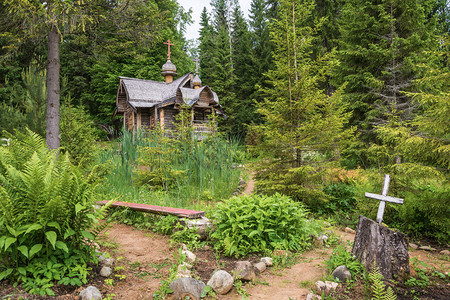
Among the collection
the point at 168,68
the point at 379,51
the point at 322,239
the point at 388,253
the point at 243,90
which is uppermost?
the point at 168,68

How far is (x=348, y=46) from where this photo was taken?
10750 mm

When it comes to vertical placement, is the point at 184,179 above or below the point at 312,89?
below

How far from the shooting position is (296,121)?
5.66m

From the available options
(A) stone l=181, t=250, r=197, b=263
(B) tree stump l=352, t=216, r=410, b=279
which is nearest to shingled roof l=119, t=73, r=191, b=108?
(A) stone l=181, t=250, r=197, b=263

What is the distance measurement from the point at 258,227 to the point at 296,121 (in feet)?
9.54

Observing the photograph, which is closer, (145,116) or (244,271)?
(244,271)

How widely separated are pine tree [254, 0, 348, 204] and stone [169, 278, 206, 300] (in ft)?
10.1

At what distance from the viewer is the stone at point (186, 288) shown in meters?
2.43

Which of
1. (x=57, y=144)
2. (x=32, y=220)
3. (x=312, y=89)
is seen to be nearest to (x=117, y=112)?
(x=57, y=144)

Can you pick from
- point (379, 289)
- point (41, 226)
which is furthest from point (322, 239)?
point (41, 226)

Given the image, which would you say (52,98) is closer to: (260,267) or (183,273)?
(183,273)

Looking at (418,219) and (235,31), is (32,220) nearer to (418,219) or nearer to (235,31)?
(418,219)

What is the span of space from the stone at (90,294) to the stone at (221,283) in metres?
0.96

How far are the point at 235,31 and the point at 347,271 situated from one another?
30.9 meters
